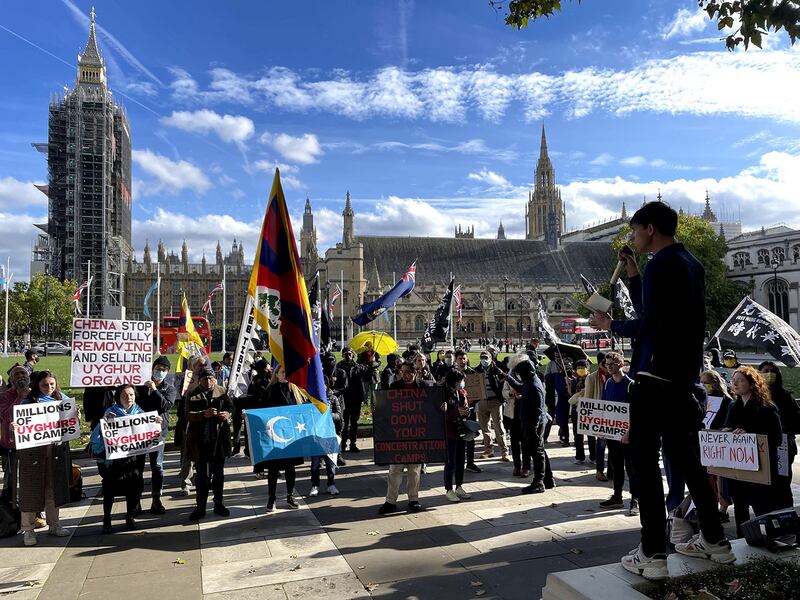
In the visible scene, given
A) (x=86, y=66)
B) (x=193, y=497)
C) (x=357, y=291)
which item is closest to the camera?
(x=193, y=497)

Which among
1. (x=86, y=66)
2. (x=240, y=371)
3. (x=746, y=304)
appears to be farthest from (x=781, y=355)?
(x=86, y=66)

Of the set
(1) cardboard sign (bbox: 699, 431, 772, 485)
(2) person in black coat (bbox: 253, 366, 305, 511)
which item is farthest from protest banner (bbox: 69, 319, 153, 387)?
(1) cardboard sign (bbox: 699, 431, 772, 485)

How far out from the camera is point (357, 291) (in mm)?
91375

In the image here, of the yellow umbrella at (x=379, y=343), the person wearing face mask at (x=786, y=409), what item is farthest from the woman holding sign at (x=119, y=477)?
the yellow umbrella at (x=379, y=343)

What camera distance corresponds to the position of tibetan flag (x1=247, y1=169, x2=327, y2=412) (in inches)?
295

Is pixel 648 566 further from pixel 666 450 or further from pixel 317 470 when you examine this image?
pixel 317 470

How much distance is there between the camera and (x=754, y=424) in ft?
18.6

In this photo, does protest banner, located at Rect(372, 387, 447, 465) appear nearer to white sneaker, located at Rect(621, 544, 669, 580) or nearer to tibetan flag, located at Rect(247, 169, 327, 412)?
tibetan flag, located at Rect(247, 169, 327, 412)

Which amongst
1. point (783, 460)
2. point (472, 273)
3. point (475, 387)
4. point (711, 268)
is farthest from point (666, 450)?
point (472, 273)

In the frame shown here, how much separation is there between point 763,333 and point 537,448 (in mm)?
A: 4798

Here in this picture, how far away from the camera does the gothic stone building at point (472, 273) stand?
88.6 m

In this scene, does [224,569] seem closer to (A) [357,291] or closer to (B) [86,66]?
(A) [357,291]

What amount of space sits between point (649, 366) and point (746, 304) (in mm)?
8538

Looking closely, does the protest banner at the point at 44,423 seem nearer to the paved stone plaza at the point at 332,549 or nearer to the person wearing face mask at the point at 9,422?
the person wearing face mask at the point at 9,422
